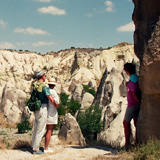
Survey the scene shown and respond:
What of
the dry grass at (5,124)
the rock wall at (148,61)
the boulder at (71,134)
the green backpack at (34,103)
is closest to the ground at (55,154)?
the rock wall at (148,61)

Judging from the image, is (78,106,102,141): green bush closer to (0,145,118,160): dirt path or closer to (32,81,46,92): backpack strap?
(0,145,118,160): dirt path

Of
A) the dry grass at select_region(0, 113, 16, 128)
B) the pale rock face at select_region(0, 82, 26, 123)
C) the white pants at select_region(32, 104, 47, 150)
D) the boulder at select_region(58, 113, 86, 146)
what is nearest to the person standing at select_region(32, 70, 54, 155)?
the white pants at select_region(32, 104, 47, 150)

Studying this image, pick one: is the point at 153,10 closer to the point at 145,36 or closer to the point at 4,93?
the point at 145,36

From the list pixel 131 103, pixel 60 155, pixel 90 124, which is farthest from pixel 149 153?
pixel 90 124

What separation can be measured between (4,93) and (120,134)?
14.7 m

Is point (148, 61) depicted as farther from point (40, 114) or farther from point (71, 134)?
point (71, 134)

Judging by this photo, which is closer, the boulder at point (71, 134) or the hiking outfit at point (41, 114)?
the hiking outfit at point (41, 114)

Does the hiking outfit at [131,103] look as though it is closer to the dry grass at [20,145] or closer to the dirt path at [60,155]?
the dirt path at [60,155]

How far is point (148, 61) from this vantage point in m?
4.45

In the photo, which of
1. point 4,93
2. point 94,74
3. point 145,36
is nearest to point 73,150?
point 145,36

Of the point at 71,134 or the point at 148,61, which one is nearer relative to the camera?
the point at 148,61

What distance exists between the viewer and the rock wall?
4402 mm

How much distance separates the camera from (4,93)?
64.6ft

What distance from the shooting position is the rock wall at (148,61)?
4.40 metres
